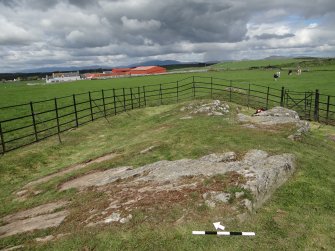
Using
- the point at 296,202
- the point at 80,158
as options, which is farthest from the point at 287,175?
the point at 80,158

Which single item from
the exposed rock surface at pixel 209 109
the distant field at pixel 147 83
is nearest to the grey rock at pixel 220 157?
the exposed rock surface at pixel 209 109

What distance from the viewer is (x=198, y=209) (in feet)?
25.2

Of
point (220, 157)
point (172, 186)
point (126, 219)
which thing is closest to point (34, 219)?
point (126, 219)

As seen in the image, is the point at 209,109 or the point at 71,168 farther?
the point at 209,109

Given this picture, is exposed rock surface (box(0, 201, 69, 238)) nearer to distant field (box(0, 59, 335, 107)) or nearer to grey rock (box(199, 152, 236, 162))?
grey rock (box(199, 152, 236, 162))

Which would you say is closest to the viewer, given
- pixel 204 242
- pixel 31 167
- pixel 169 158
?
pixel 204 242

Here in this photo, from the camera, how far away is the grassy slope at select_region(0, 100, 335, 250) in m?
6.76

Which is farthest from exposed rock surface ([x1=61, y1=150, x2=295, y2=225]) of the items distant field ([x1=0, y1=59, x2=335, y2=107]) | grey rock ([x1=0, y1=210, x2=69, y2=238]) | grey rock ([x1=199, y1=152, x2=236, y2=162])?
distant field ([x1=0, y1=59, x2=335, y2=107])

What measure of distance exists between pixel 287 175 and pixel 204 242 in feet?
14.2

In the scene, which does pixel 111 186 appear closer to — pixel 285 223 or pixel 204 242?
pixel 204 242

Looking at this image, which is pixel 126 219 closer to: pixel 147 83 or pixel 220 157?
pixel 220 157

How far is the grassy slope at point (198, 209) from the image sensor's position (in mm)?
6758

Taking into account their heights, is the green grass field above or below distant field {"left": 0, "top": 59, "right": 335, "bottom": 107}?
above

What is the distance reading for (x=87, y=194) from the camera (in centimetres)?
945
